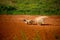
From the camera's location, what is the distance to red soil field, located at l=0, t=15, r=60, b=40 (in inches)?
69.0

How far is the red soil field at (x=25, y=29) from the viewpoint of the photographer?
1.75 m

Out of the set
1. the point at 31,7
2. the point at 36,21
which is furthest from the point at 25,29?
the point at 31,7

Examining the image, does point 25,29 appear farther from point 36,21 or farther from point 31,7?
point 31,7

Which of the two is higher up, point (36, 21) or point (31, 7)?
point (31, 7)

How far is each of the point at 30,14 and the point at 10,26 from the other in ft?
0.92

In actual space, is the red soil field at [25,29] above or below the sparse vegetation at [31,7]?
below

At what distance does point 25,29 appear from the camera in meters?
1.77

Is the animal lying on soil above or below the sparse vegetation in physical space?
below

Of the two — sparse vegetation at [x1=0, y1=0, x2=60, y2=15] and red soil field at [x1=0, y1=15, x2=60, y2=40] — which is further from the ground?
sparse vegetation at [x1=0, y1=0, x2=60, y2=15]

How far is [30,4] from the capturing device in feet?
5.92

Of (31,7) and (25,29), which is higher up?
(31,7)

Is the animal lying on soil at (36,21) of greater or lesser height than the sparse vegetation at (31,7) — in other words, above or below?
below

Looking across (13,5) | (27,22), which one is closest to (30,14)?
(27,22)

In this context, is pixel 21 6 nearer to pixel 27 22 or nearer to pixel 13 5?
pixel 13 5
